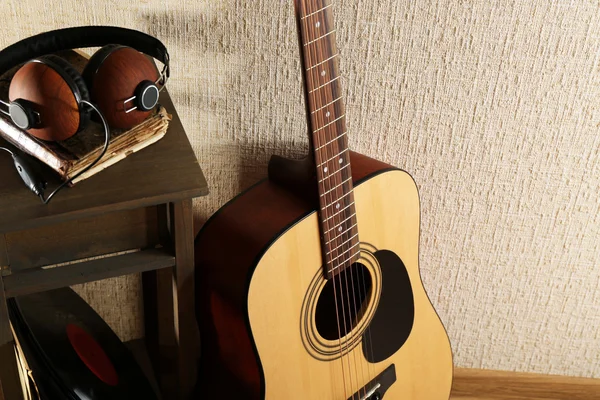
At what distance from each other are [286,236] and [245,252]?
7 centimetres

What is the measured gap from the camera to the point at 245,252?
94cm

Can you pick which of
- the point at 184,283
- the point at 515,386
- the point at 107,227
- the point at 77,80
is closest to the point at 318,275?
the point at 184,283

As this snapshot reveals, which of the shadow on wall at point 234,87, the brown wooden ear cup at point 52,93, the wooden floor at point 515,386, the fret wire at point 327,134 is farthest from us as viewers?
the wooden floor at point 515,386

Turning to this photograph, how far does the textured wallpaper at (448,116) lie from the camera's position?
1.05 metres

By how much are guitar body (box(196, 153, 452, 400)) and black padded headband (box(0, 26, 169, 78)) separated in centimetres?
27

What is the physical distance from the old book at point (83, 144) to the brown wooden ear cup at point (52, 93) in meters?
0.03

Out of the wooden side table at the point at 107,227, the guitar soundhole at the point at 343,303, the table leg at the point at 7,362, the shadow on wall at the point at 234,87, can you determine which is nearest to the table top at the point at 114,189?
the wooden side table at the point at 107,227

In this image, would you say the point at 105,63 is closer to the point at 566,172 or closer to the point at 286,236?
the point at 286,236

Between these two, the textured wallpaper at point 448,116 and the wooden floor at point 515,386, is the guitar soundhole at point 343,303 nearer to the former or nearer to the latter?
the textured wallpaper at point 448,116

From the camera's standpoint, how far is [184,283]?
3.12 feet

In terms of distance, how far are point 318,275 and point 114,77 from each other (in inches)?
16.4

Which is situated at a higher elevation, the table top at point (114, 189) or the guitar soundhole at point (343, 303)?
the table top at point (114, 189)

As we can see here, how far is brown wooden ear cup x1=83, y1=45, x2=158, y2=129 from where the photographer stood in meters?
0.80

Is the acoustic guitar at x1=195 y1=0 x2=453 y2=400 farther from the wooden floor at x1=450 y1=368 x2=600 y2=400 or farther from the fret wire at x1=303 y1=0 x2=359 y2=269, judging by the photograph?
the wooden floor at x1=450 y1=368 x2=600 y2=400
